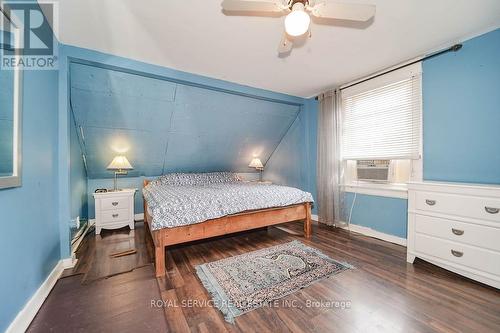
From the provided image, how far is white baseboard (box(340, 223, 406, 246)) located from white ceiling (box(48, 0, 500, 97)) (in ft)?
7.71

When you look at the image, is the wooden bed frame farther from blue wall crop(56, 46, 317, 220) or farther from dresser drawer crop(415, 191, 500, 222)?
dresser drawer crop(415, 191, 500, 222)

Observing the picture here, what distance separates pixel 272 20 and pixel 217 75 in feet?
4.30

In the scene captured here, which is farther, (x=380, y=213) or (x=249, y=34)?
(x=380, y=213)

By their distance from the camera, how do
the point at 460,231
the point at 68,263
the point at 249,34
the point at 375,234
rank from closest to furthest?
1. the point at 460,231
2. the point at 249,34
3. the point at 68,263
4. the point at 375,234

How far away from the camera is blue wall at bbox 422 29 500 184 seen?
1982 mm

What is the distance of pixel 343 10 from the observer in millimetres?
1345

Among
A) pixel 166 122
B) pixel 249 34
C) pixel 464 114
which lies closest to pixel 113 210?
pixel 166 122

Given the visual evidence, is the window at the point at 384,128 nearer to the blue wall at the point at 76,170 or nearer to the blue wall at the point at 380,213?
the blue wall at the point at 380,213

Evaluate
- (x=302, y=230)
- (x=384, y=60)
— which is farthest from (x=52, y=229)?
(x=384, y=60)

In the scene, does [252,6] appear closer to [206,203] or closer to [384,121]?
[206,203]

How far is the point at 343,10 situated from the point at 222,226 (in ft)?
7.44

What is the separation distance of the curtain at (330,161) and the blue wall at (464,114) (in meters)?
0.91

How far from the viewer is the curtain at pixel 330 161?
10.9 ft

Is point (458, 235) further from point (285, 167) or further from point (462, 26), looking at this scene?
point (285, 167)
